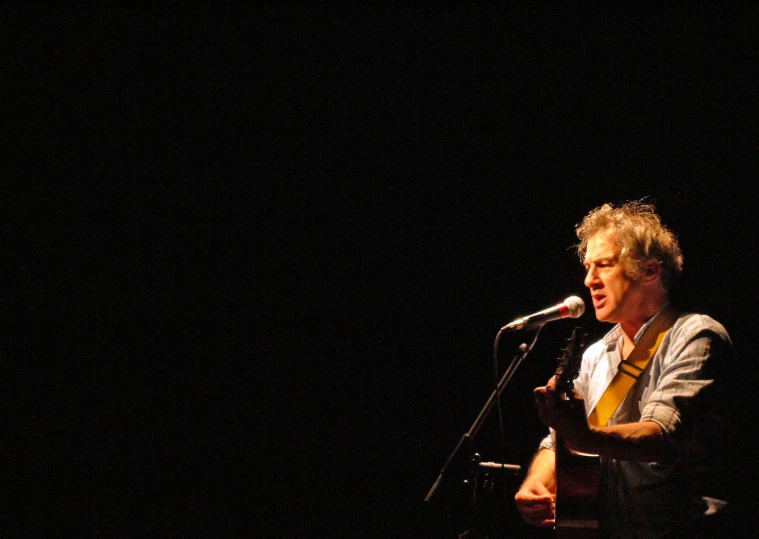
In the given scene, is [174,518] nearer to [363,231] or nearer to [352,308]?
[352,308]

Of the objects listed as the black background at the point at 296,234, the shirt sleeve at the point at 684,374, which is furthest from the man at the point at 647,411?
the black background at the point at 296,234

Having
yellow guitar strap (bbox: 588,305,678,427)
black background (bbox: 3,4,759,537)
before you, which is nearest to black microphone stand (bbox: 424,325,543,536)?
yellow guitar strap (bbox: 588,305,678,427)

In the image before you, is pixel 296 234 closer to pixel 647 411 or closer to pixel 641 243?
pixel 641 243

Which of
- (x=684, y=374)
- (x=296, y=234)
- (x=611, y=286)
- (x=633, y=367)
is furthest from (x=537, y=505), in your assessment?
(x=296, y=234)

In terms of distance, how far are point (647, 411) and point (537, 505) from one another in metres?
0.64

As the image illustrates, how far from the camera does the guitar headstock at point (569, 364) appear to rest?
1941 mm

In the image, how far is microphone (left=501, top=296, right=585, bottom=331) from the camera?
7.16ft

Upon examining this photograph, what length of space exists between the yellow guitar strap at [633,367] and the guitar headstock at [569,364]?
1.00 ft

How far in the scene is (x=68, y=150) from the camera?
3.84 meters

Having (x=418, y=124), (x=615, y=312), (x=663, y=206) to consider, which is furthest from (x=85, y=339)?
(x=663, y=206)

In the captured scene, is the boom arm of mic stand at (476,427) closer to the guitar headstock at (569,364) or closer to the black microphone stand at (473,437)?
the black microphone stand at (473,437)

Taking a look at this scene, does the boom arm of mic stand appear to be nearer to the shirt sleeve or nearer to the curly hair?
the shirt sleeve

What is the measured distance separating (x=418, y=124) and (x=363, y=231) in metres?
0.77

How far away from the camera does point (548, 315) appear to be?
7.22ft
